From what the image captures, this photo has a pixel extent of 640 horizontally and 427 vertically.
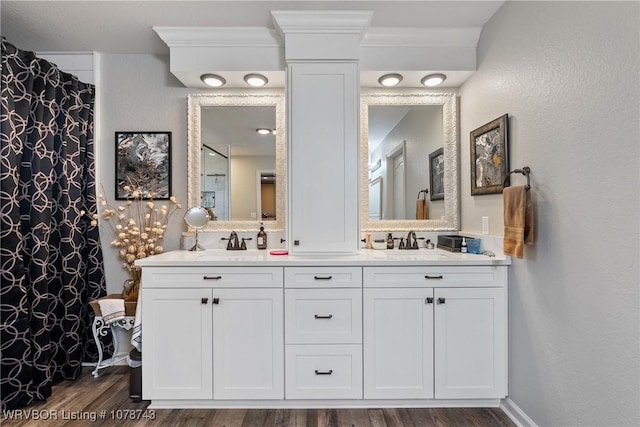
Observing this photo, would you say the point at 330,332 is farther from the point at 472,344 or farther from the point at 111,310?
the point at 111,310

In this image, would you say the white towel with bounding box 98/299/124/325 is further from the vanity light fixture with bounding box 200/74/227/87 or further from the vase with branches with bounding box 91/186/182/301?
the vanity light fixture with bounding box 200/74/227/87

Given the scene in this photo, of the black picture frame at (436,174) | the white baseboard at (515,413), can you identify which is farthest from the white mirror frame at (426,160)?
the white baseboard at (515,413)

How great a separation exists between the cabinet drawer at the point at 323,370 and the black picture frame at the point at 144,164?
1666mm

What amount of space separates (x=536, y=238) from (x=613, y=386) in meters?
0.69

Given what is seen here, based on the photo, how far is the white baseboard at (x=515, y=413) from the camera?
1.73m

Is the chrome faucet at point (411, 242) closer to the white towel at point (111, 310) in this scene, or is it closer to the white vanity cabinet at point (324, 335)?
the white vanity cabinet at point (324, 335)

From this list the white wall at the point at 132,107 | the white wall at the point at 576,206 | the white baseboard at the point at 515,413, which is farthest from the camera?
the white wall at the point at 132,107

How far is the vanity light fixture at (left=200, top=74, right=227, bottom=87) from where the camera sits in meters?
2.35

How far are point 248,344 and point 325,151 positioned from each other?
133 cm

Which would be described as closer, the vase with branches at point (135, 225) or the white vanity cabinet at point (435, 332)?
the white vanity cabinet at point (435, 332)

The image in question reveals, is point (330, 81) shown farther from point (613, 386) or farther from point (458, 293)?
point (613, 386)

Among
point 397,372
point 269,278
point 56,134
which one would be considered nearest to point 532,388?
point 397,372

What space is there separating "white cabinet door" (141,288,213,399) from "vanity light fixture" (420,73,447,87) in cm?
219

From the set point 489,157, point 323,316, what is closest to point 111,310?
point 323,316
